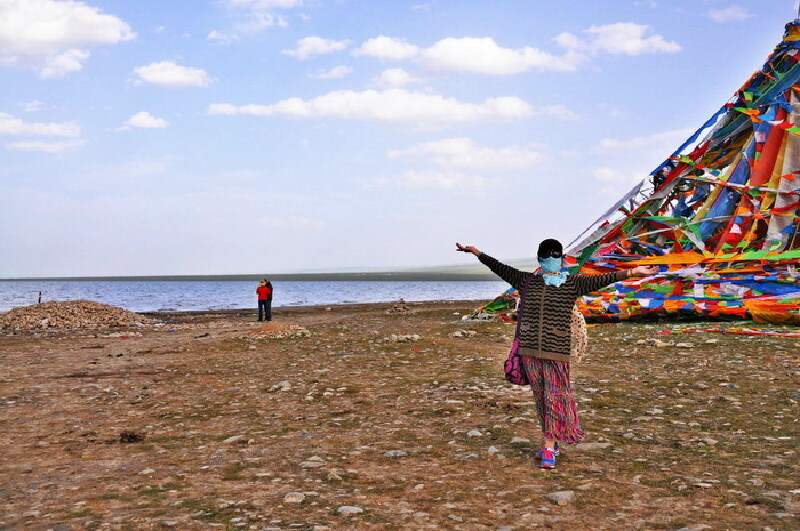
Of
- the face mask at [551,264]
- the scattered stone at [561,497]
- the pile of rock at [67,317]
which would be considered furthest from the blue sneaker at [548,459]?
the pile of rock at [67,317]

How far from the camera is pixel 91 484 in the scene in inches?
281

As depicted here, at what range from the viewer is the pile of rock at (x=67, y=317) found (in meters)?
34.4

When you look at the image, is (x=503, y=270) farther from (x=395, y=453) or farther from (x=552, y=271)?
(x=395, y=453)

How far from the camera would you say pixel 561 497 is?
618cm

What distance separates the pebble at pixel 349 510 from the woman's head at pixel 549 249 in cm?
327

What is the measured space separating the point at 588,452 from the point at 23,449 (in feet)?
23.2

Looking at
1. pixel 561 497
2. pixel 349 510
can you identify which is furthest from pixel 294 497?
pixel 561 497

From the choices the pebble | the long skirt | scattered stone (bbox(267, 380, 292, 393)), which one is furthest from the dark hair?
scattered stone (bbox(267, 380, 292, 393))

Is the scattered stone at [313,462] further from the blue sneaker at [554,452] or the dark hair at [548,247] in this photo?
the dark hair at [548,247]

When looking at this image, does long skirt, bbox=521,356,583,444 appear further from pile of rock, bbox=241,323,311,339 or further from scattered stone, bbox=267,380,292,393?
pile of rock, bbox=241,323,311,339

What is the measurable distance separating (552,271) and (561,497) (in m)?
2.46

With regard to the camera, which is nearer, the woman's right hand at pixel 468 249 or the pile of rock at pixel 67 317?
Result: the woman's right hand at pixel 468 249

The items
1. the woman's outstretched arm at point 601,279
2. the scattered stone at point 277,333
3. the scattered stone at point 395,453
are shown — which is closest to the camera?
the woman's outstretched arm at point 601,279

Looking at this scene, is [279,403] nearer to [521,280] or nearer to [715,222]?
[521,280]
